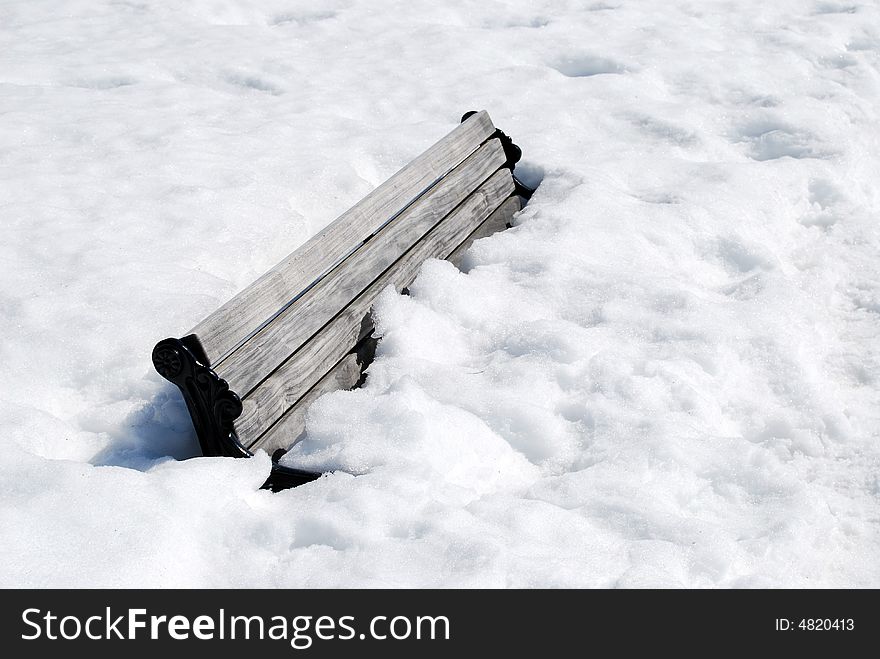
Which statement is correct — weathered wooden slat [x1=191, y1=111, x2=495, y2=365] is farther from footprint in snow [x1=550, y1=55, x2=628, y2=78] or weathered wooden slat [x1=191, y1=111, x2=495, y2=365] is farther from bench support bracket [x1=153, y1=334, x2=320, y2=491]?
footprint in snow [x1=550, y1=55, x2=628, y2=78]

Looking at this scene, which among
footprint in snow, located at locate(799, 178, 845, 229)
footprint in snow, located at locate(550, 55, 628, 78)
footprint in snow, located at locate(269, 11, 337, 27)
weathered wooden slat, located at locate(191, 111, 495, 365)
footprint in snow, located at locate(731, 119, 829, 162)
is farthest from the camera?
footprint in snow, located at locate(269, 11, 337, 27)

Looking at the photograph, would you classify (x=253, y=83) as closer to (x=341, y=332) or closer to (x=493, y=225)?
(x=493, y=225)

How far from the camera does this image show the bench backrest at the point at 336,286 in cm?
305

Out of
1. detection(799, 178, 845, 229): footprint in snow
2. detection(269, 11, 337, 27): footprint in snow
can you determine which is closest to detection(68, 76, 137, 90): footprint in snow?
detection(269, 11, 337, 27): footprint in snow

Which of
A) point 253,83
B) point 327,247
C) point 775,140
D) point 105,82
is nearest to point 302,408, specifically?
point 327,247

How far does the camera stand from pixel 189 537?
2664 millimetres

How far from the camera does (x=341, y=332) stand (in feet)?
11.7

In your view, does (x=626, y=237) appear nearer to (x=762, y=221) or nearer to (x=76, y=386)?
(x=762, y=221)

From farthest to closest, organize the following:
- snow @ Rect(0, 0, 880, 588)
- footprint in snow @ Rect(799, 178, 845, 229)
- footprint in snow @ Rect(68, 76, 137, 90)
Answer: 1. footprint in snow @ Rect(68, 76, 137, 90)
2. footprint in snow @ Rect(799, 178, 845, 229)
3. snow @ Rect(0, 0, 880, 588)

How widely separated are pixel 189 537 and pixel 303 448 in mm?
613

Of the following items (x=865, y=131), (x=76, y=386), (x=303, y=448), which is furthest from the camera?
(x=865, y=131)

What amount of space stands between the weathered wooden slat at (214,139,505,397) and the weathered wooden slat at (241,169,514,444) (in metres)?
0.04

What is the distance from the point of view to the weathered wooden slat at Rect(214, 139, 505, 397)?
3.05 m
